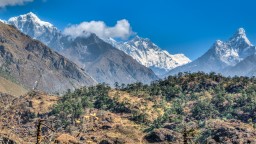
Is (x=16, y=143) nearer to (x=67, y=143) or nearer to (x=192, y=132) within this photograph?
(x=67, y=143)

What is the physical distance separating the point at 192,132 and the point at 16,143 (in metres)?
133

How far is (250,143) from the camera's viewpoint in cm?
19925

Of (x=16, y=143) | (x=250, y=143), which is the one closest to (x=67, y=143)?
(x=16, y=143)

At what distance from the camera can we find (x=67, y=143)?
616 ft

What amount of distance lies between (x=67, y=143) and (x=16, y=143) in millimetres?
39581

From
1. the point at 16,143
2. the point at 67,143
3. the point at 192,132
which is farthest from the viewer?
the point at 67,143

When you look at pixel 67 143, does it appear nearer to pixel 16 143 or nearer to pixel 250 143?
pixel 16 143

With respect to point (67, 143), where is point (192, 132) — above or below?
below

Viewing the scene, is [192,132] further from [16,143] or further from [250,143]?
[250,143]

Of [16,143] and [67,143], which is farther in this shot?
[67,143]

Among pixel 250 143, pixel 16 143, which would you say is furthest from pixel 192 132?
pixel 250 143

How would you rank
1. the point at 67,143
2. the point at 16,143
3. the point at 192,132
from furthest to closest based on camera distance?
the point at 67,143 < the point at 16,143 < the point at 192,132

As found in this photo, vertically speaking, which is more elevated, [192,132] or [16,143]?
[16,143]

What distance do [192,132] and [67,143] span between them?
166m
